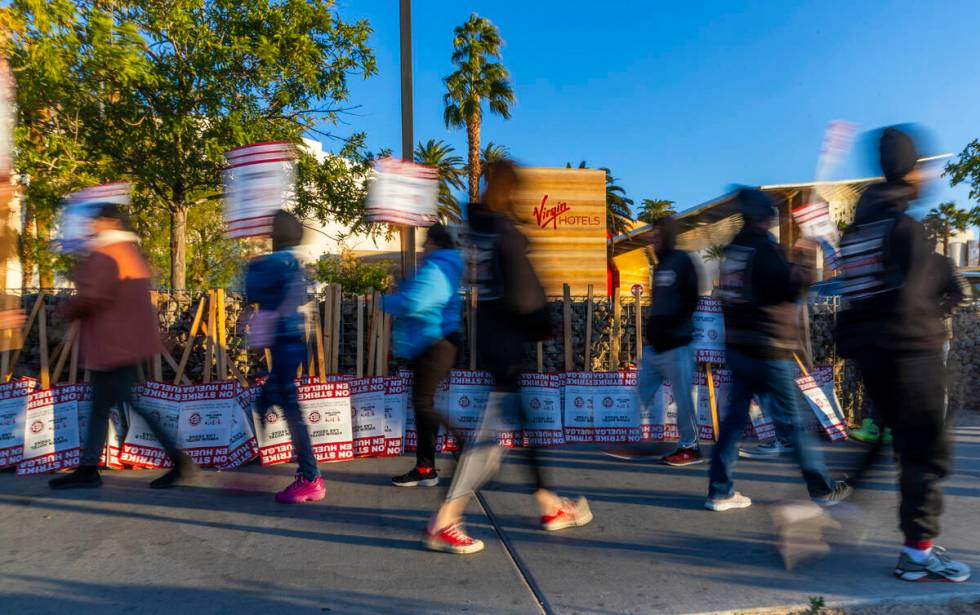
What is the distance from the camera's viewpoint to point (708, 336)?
6074 millimetres

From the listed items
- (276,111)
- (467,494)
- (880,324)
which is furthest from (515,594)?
(276,111)

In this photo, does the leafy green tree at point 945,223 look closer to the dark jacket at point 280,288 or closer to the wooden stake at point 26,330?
the dark jacket at point 280,288

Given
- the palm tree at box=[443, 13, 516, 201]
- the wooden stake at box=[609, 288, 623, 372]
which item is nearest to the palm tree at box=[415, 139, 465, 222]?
the palm tree at box=[443, 13, 516, 201]

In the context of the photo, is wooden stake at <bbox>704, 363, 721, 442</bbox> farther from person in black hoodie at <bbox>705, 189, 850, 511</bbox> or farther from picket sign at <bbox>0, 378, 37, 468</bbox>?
picket sign at <bbox>0, 378, 37, 468</bbox>

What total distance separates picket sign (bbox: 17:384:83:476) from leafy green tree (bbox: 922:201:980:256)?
5777 millimetres

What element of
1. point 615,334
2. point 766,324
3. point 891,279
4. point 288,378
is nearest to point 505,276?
point 766,324

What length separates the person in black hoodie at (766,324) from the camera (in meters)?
3.60

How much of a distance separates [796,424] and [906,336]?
3.00 feet

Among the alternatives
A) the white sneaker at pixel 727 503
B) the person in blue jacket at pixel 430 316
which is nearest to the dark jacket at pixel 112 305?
the person in blue jacket at pixel 430 316

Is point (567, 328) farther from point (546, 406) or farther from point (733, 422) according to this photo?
point (733, 422)

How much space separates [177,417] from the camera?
17.0 ft

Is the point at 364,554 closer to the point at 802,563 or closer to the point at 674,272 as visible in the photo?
the point at 802,563

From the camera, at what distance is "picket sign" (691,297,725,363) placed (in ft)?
19.8

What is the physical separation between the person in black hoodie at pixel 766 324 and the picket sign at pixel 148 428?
413 cm
